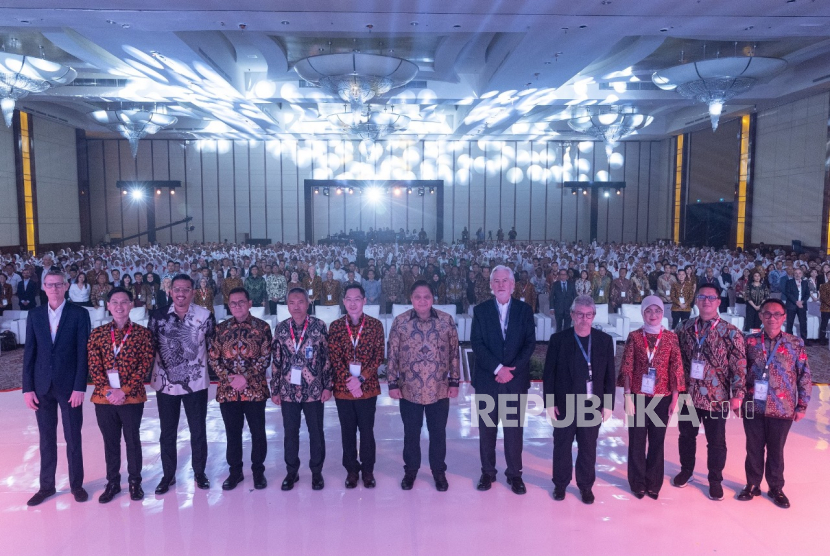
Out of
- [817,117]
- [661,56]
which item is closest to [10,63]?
[661,56]

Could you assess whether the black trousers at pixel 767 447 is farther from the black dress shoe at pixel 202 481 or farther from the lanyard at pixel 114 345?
the lanyard at pixel 114 345

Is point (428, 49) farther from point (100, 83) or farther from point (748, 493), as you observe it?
point (748, 493)

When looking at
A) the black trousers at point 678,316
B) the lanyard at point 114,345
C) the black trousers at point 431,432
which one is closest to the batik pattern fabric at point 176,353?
the lanyard at point 114,345

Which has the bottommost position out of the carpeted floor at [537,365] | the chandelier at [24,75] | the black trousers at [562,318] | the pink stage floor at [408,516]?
the pink stage floor at [408,516]

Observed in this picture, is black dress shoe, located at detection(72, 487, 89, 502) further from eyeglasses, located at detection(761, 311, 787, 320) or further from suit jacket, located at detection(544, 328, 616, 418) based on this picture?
eyeglasses, located at detection(761, 311, 787, 320)

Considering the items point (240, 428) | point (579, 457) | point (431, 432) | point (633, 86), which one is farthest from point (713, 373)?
point (633, 86)

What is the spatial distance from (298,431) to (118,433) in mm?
1094

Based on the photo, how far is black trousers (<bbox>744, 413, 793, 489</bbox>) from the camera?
3.23 metres

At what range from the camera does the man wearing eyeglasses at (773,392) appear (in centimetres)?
317

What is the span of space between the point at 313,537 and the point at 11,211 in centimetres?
2109

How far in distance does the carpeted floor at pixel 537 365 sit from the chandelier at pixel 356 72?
6.28 metres

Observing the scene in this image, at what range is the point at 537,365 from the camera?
264 inches

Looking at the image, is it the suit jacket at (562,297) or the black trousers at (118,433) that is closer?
the black trousers at (118,433)

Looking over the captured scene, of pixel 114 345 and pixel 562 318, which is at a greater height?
pixel 114 345
